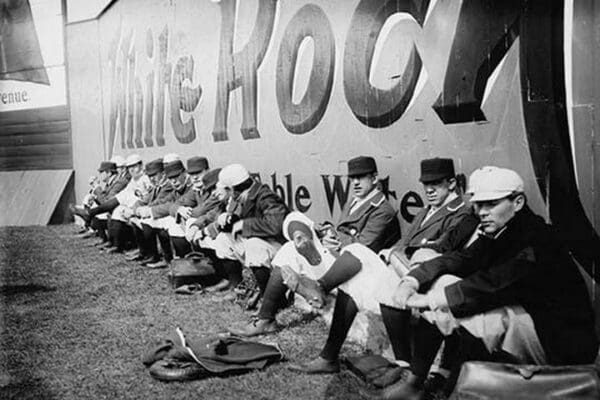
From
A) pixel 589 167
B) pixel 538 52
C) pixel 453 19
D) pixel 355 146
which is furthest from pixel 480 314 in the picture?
pixel 355 146

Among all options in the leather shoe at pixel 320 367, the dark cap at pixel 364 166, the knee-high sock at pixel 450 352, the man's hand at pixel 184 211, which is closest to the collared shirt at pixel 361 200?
the dark cap at pixel 364 166

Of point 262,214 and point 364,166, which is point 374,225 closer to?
point 364,166

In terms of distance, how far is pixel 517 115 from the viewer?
13.1ft

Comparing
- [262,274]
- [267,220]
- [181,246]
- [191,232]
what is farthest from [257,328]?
[181,246]

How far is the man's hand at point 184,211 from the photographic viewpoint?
26.1 ft

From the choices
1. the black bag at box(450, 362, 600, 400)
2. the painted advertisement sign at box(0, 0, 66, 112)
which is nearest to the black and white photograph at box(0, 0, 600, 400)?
the black bag at box(450, 362, 600, 400)

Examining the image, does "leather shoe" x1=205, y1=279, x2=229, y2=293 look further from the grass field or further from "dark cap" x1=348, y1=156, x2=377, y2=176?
"dark cap" x1=348, y1=156, x2=377, y2=176

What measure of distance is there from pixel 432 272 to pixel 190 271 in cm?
408

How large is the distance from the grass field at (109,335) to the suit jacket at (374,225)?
78 cm

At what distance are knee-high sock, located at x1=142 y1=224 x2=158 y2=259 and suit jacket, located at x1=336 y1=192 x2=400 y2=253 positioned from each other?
15.1ft

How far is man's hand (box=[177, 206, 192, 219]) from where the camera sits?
26.1 feet

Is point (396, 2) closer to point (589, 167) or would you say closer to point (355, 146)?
point (355, 146)

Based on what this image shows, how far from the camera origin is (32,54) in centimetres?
1623

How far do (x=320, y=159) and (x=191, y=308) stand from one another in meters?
1.85
